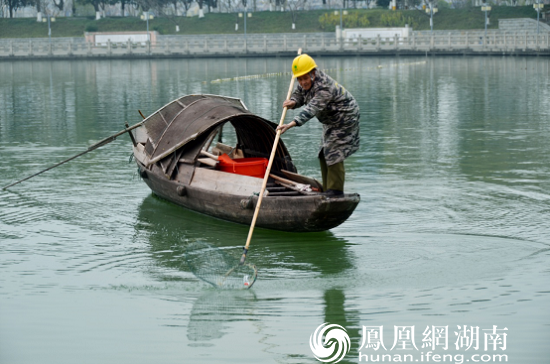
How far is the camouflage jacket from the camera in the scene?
32.0 ft

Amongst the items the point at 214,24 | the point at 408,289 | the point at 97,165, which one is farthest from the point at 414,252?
the point at 214,24

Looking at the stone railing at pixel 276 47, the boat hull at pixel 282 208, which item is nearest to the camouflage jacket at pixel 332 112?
the boat hull at pixel 282 208

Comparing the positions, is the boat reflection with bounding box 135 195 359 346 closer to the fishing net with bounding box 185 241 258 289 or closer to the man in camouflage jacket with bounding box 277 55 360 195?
the fishing net with bounding box 185 241 258 289

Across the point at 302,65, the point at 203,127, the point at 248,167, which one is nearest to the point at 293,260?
the point at 302,65

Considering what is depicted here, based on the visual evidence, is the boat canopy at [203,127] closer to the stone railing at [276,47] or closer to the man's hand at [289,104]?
the man's hand at [289,104]

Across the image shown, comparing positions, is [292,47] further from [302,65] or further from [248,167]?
[302,65]

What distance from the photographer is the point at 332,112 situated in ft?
32.6

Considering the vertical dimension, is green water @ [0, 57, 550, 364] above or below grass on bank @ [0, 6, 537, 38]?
below

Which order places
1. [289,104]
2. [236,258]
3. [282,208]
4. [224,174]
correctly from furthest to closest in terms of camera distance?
[224,174] < [282,208] < [289,104] < [236,258]

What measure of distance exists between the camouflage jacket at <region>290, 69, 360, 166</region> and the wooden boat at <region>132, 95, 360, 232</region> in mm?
586

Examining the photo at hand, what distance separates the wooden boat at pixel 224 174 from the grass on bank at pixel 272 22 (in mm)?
64107

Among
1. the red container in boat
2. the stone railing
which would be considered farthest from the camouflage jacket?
the stone railing

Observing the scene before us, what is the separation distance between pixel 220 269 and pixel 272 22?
A: 7269 cm

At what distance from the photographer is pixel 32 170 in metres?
15.8
